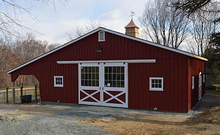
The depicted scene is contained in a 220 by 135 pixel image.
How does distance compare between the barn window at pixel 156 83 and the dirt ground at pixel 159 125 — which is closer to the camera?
the dirt ground at pixel 159 125

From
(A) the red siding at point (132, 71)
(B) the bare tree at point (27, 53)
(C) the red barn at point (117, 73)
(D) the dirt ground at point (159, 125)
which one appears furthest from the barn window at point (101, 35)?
(B) the bare tree at point (27, 53)

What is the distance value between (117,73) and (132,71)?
85 centimetres

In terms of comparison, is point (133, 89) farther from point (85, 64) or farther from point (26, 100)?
point (26, 100)

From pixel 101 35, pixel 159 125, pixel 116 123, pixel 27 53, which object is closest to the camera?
pixel 159 125

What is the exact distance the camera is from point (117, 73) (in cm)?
1084

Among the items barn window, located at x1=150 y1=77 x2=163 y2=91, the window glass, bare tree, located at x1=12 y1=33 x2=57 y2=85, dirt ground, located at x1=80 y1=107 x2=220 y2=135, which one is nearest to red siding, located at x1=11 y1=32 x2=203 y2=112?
barn window, located at x1=150 y1=77 x2=163 y2=91

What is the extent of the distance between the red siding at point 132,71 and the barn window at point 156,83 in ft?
0.52

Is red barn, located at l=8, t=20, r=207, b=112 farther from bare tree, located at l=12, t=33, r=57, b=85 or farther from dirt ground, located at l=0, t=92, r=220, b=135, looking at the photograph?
bare tree, located at l=12, t=33, r=57, b=85

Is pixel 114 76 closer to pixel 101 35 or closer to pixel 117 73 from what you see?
pixel 117 73

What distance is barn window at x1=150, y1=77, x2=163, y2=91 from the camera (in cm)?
988

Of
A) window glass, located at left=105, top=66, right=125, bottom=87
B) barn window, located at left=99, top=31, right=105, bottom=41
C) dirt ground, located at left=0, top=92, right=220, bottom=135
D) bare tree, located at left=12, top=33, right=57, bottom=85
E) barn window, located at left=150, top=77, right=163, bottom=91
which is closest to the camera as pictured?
dirt ground, located at left=0, top=92, right=220, bottom=135

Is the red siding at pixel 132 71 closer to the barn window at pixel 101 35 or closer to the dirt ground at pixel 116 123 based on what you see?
the barn window at pixel 101 35

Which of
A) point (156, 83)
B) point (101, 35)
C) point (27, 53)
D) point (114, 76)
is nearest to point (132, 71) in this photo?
point (114, 76)

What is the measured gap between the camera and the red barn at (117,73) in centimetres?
964
